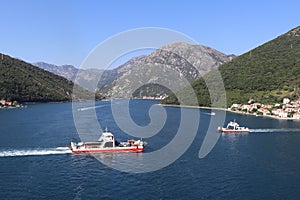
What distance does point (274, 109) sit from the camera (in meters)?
93.4

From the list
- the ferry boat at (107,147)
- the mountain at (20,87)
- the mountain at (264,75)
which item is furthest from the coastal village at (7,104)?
the ferry boat at (107,147)

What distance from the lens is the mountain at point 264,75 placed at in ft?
366

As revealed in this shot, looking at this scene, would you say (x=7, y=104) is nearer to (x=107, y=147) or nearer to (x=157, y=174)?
(x=107, y=147)

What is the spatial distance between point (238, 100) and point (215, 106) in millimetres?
8395

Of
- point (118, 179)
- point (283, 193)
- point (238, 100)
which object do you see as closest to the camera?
point (283, 193)

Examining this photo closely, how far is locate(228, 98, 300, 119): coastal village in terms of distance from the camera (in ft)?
283

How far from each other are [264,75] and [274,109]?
36.2 meters

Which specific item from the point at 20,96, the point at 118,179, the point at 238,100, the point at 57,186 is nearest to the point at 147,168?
the point at 118,179

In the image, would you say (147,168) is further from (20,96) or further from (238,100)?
(20,96)

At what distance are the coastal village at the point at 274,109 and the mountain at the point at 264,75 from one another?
428cm

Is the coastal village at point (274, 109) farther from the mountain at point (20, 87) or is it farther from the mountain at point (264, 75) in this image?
the mountain at point (20, 87)

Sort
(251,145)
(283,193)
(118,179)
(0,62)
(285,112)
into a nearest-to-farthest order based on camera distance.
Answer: (283,193) < (118,179) < (251,145) < (285,112) < (0,62)

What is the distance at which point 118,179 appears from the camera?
30625mm

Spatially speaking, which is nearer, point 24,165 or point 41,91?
point 24,165
